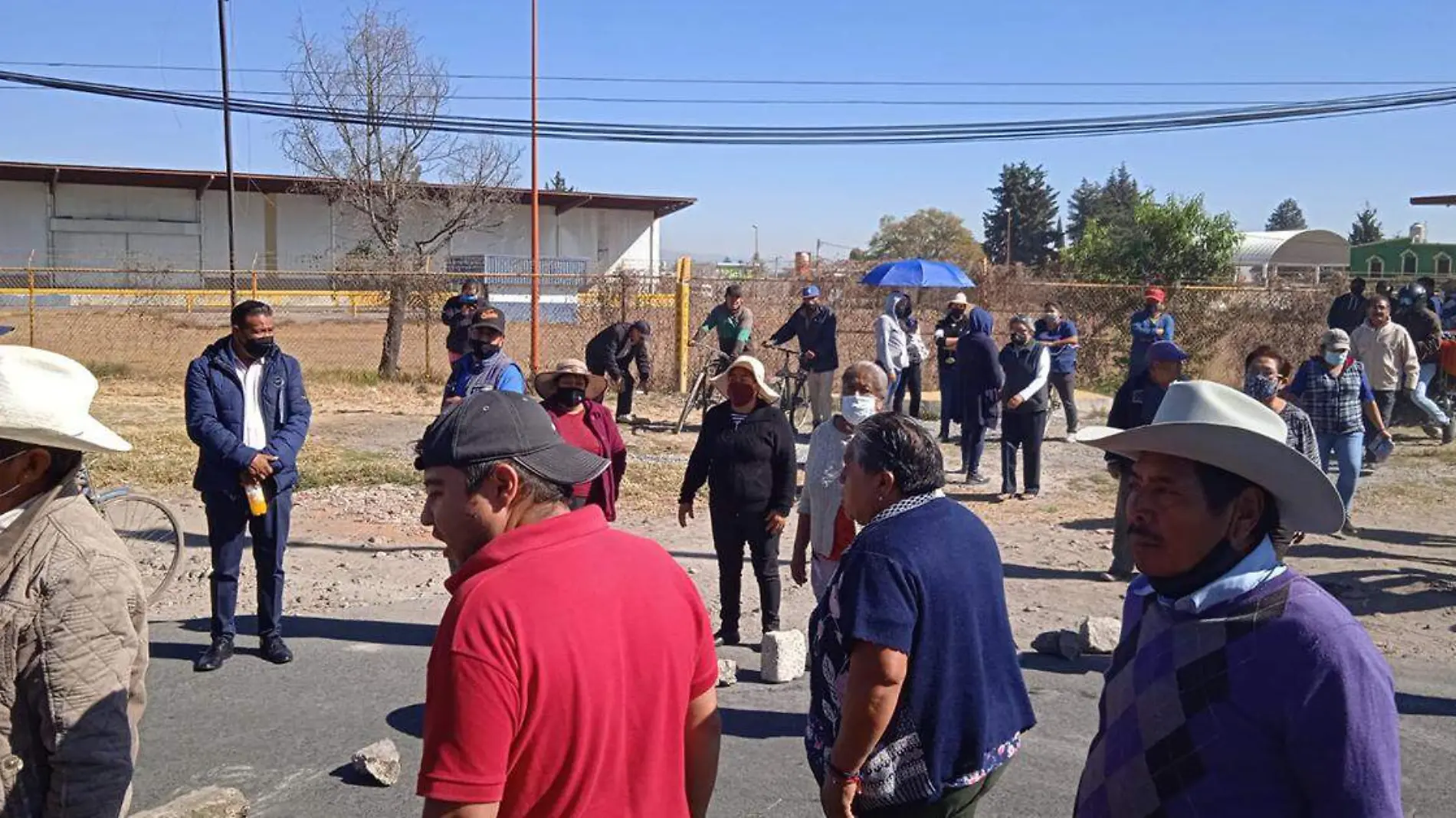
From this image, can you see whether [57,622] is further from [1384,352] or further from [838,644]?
[1384,352]

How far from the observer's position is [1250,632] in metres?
2.15

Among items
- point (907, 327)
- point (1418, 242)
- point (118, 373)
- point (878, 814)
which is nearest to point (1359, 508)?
point (907, 327)

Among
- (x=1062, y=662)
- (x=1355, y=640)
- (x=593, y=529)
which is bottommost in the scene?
(x=1062, y=662)

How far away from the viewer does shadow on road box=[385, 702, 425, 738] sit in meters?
5.76

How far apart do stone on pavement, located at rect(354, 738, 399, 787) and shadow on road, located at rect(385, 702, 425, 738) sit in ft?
1.80

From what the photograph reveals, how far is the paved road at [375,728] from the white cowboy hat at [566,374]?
1.70 m

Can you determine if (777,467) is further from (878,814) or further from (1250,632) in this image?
(1250,632)

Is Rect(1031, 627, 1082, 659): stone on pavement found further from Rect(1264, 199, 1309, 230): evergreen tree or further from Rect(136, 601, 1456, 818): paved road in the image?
Rect(1264, 199, 1309, 230): evergreen tree

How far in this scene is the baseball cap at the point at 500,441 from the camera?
7.38 feet

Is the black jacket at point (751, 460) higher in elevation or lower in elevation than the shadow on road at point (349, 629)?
higher

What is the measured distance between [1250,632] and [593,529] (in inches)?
48.4

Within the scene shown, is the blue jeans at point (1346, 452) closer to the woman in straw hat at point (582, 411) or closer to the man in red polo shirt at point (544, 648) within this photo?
the woman in straw hat at point (582, 411)

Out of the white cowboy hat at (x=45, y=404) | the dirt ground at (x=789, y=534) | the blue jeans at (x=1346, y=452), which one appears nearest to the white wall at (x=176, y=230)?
the dirt ground at (x=789, y=534)

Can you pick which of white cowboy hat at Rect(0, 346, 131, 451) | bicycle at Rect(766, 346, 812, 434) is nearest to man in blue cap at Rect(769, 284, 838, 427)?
bicycle at Rect(766, 346, 812, 434)
